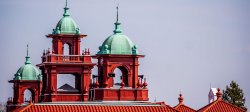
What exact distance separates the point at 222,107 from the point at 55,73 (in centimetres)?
2113

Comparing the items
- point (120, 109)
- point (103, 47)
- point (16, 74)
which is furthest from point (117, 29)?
point (16, 74)

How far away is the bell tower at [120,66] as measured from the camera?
140250 millimetres

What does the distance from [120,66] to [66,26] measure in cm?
1335

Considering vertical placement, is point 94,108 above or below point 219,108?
below

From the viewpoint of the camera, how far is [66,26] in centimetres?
15412

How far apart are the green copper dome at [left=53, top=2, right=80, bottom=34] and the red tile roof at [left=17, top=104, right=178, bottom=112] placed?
2091 cm

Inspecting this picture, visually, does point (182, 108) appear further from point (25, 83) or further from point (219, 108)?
point (25, 83)

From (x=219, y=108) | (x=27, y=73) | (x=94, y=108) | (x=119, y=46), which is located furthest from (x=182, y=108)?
(x=27, y=73)

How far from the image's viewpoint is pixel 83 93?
15162 cm

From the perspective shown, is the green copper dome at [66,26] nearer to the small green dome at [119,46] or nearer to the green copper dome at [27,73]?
the small green dome at [119,46]

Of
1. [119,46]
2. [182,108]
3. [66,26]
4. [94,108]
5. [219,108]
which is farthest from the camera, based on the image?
[66,26]

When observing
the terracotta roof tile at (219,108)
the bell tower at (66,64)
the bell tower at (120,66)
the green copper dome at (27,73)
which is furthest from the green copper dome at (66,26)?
the terracotta roof tile at (219,108)

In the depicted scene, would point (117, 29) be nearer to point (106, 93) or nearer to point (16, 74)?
point (106, 93)

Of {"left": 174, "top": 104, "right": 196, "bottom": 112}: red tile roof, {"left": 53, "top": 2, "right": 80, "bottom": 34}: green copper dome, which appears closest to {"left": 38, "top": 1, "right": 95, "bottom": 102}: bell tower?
{"left": 53, "top": 2, "right": 80, "bottom": 34}: green copper dome
